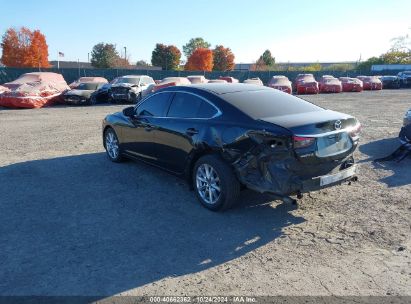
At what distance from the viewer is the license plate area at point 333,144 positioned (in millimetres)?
4359

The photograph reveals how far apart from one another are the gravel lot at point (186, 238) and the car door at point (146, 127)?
0.44m

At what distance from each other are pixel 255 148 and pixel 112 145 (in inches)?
154

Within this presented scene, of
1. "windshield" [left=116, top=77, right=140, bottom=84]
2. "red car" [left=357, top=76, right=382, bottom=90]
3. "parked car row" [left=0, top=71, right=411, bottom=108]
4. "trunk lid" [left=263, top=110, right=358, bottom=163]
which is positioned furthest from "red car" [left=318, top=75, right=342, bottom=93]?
"trunk lid" [left=263, top=110, right=358, bottom=163]

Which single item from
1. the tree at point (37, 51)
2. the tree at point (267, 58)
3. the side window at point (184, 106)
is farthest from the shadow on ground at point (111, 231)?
the tree at point (267, 58)

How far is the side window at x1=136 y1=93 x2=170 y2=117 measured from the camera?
6.02 metres

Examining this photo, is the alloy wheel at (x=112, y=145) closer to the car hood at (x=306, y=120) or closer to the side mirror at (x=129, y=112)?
the side mirror at (x=129, y=112)

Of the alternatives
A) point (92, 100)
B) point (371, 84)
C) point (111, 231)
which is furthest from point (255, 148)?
point (371, 84)

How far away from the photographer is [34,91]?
752 inches

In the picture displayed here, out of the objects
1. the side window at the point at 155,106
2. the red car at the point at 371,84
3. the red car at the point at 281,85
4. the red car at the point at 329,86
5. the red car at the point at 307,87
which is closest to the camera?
the side window at the point at 155,106

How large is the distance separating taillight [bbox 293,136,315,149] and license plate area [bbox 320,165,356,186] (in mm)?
481

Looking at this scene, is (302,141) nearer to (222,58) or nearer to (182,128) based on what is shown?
(182,128)

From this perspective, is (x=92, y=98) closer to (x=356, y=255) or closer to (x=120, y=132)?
(x=120, y=132)

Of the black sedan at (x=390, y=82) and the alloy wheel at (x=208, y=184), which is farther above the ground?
the black sedan at (x=390, y=82)

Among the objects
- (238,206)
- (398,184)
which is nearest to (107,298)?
(238,206)
